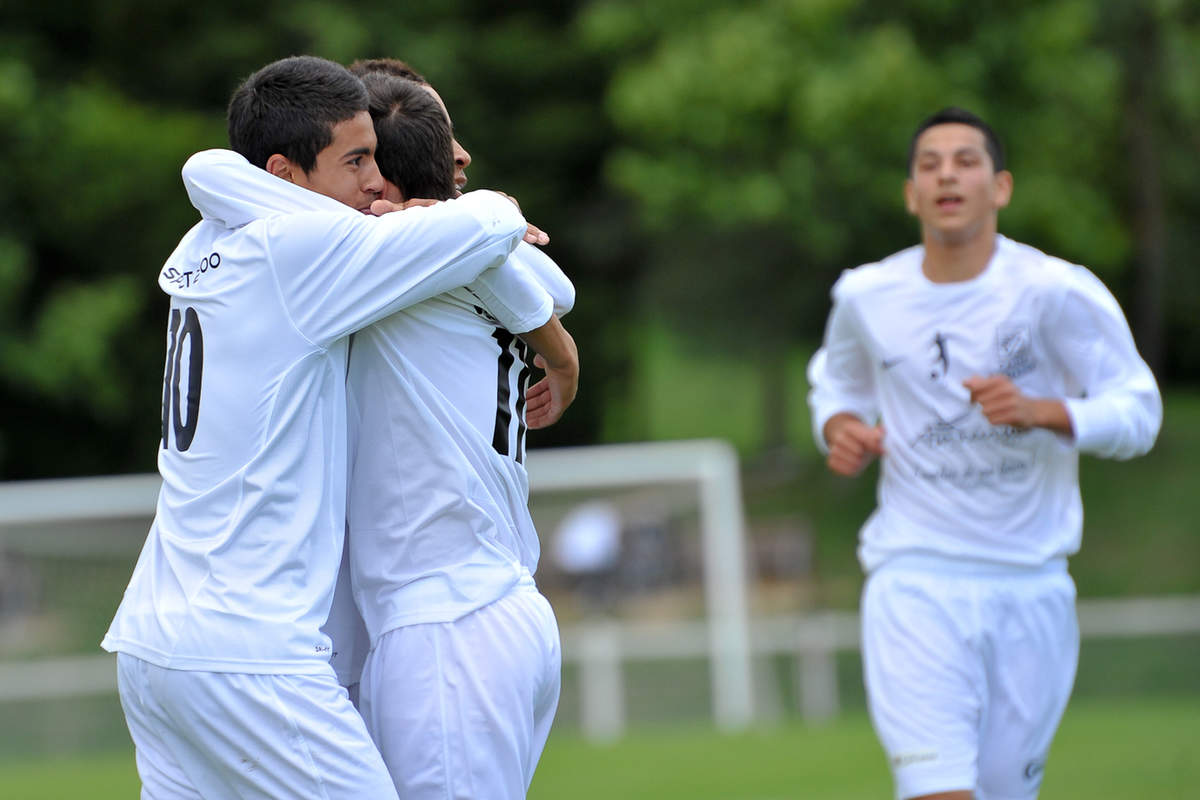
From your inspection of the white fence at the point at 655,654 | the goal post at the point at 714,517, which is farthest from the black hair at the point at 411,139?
the goal post at the point at 714,517

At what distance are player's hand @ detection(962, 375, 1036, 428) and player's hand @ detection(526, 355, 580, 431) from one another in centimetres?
149

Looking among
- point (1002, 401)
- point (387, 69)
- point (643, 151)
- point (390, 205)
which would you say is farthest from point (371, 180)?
point (643, 151)

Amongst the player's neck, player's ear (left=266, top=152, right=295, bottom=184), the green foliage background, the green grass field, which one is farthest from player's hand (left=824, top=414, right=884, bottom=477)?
the green foliage background

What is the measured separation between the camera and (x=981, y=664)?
16.5 feet

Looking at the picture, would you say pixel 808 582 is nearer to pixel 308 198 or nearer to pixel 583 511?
pixel 583 511

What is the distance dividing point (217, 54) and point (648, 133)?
6088 millimetres

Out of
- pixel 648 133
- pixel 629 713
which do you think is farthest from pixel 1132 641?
pixel 648 133

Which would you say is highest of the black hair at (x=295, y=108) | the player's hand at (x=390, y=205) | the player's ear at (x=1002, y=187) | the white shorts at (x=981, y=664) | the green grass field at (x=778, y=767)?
the black hair at (x=295, y=108)

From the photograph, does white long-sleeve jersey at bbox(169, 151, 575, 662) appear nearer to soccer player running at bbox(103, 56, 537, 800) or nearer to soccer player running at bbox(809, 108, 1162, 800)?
soccer player running at bbox(103, 56, 537, 800)

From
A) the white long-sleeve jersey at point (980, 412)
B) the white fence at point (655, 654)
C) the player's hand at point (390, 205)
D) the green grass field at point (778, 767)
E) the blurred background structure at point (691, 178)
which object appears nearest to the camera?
the player's hand at point (390, 205)

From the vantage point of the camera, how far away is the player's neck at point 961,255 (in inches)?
207

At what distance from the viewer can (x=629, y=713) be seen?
1374cm

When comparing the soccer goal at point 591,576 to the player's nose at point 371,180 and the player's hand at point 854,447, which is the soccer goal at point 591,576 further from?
the player's nose at point 371,180

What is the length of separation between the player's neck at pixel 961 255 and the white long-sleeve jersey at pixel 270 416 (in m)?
2.27
